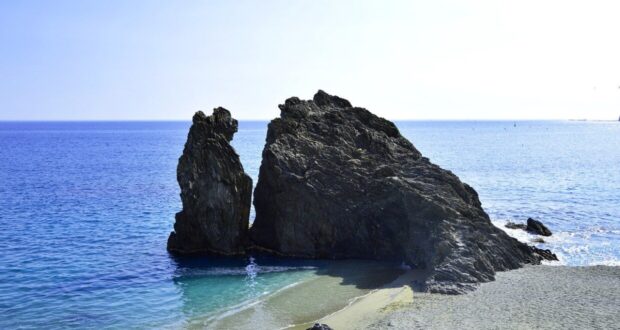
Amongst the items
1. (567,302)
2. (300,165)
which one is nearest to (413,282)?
(567,302)

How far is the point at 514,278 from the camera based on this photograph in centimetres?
3266

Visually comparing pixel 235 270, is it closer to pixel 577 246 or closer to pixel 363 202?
pixel 363 202

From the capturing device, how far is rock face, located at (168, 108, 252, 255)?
4144cm

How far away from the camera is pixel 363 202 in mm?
40250

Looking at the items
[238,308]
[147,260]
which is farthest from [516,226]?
[147,260]

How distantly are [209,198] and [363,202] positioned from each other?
1134cm

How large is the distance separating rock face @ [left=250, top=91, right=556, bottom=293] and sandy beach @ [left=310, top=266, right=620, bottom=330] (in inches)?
106

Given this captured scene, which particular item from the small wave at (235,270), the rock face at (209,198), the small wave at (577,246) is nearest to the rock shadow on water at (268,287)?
the small wave at (235,270)

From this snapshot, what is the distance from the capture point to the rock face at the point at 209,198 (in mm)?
41438

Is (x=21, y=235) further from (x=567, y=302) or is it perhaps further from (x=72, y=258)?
(x=567, y=302)

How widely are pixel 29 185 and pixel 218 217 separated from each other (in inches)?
1779

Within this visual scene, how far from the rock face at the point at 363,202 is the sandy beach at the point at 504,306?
270cm

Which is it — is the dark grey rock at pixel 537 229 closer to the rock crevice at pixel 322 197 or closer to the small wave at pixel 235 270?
the rock crevice at pixel 322 197

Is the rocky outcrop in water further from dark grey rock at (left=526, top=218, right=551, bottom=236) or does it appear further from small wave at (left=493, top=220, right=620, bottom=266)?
small wave at (left=493, top=220, right=620, bottom=266)
